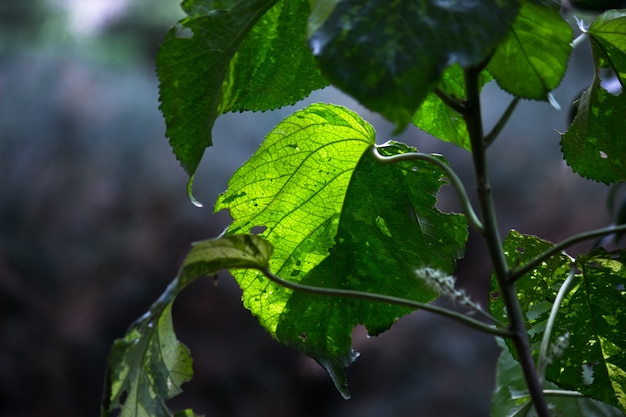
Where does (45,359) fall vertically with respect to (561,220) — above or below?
above

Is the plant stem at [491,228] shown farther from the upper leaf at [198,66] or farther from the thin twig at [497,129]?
the upper leaf at [198,66]

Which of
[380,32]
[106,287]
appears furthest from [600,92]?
[106,287]

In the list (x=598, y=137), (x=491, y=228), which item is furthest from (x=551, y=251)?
(x=598, y=137)

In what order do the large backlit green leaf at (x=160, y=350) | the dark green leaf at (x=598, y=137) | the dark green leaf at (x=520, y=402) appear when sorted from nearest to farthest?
1. the large backlit green leaf at (x=160, y=350)
2. the dark green leaf at (x=598, y=137)
3. the dark green leaf at (x=520, y=402)

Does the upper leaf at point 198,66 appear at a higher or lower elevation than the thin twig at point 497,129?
higher

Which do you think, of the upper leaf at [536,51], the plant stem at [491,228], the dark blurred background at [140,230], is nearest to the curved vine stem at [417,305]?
the plant stem at [491,228]

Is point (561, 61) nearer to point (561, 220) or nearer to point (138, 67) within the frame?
point (561, 220)
